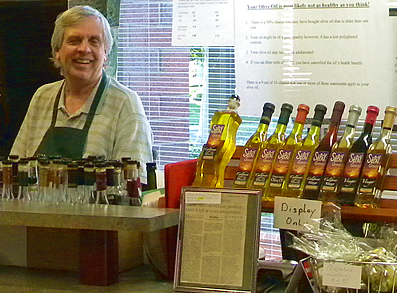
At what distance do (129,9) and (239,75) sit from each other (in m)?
0.85

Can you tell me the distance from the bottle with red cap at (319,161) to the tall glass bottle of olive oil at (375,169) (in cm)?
11

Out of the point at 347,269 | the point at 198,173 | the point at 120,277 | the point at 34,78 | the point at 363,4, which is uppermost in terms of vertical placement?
the point at 363,4

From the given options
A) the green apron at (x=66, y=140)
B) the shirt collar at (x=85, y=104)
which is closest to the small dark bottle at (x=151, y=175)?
the green apron at (x=66, y=140)

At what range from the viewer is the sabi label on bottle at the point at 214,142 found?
194 cm

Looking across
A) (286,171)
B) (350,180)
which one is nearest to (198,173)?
(286,171)

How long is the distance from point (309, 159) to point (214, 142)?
28 centimetres

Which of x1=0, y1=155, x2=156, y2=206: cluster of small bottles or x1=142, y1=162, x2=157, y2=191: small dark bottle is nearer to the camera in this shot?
x1=0, y1=155, x2=156, y2=206: cluster of small bottles

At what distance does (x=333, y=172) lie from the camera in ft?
5.96

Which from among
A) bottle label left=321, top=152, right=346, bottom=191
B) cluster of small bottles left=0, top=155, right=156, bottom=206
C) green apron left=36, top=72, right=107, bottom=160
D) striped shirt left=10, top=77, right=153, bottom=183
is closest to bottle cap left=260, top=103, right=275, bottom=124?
bottle label left=321, top=152, right=346, bottom=191

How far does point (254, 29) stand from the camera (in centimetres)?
360

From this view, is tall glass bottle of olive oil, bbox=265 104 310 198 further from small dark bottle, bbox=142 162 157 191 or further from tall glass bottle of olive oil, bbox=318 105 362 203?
small dark bottle, bbox=142 162 157 191

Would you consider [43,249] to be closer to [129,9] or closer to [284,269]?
[284,269]

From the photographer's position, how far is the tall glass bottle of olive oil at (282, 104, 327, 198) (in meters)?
1.85

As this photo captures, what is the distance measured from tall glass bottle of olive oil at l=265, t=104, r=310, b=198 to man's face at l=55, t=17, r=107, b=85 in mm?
1706
